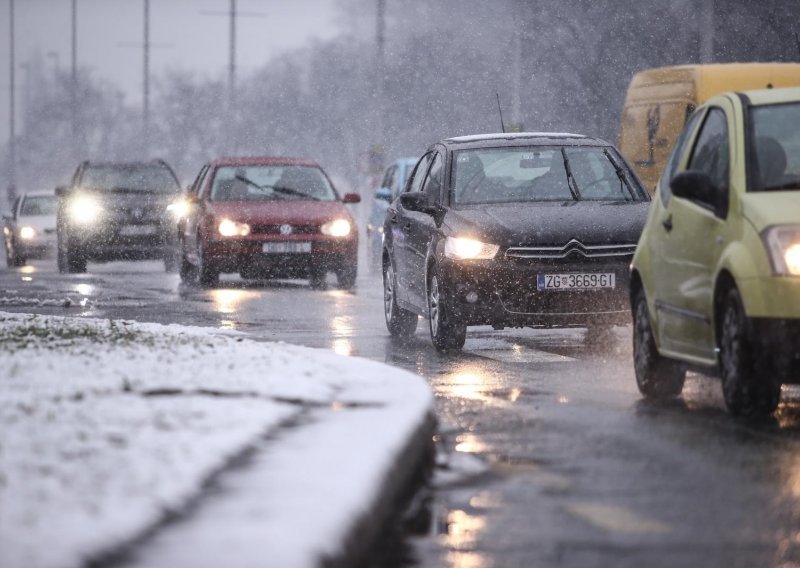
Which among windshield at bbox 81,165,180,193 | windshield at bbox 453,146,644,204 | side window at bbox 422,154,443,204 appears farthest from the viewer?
windshield at bbox 81,165,180,193

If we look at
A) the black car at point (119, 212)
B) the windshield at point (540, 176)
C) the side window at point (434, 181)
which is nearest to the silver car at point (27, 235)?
the black car at point (119, 212)

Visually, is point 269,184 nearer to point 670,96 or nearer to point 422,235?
point 670,96

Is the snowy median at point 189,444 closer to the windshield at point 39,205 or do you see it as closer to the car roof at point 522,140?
the car roof at point 522,140

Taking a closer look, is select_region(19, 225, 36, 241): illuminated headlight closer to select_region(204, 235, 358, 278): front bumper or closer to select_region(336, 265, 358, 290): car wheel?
select_region(204, 235, 358, 278): front bumper

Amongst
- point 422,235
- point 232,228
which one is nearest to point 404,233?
point 422,235

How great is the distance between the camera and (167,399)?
8414 mm

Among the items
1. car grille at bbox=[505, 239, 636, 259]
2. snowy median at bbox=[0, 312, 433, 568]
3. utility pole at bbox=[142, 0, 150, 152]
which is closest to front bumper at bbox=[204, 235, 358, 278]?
car grille at bbox=[505, 239, 636, 259]

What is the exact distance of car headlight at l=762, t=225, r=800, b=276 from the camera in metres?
9.02

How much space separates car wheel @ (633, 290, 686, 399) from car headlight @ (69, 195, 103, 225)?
2069cm

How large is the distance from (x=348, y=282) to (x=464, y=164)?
377 inches

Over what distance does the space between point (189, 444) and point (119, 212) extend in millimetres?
23872

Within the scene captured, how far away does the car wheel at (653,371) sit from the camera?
35.1 ft

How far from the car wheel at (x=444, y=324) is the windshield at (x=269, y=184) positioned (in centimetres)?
1079

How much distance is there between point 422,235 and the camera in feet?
50.0
